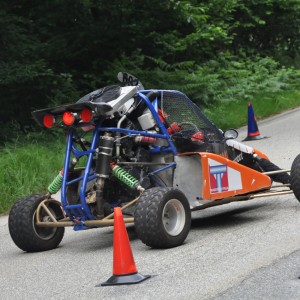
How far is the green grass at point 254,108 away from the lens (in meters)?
21.5

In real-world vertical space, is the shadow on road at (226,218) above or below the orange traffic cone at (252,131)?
below

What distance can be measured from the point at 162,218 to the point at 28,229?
1.57 meters

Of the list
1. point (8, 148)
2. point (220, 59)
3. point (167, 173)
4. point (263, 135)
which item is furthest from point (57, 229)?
point (220, 59)

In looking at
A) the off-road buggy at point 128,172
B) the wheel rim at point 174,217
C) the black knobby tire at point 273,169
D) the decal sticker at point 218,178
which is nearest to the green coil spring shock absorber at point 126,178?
the off-road buggy at point 128,172

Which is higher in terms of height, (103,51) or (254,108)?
(103,51)

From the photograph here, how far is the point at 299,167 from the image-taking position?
9398 millimetres

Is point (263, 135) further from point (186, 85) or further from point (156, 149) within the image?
point (156, 149)

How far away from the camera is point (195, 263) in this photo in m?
7.33

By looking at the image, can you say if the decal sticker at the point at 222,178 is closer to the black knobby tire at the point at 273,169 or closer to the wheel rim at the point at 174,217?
the wheel rim at the point at 174,217

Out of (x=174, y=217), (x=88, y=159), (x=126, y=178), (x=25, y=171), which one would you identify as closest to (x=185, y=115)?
(x=126, y=178)

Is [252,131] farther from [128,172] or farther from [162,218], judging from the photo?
[162,218]

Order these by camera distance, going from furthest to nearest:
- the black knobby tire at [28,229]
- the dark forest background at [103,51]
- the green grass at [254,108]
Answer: the green grass at [254,108] < the dark forest background at [103,51] < the black knobby tire at [28,229]

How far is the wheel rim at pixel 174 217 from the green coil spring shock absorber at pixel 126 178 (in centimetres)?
41

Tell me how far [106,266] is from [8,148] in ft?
28.8
